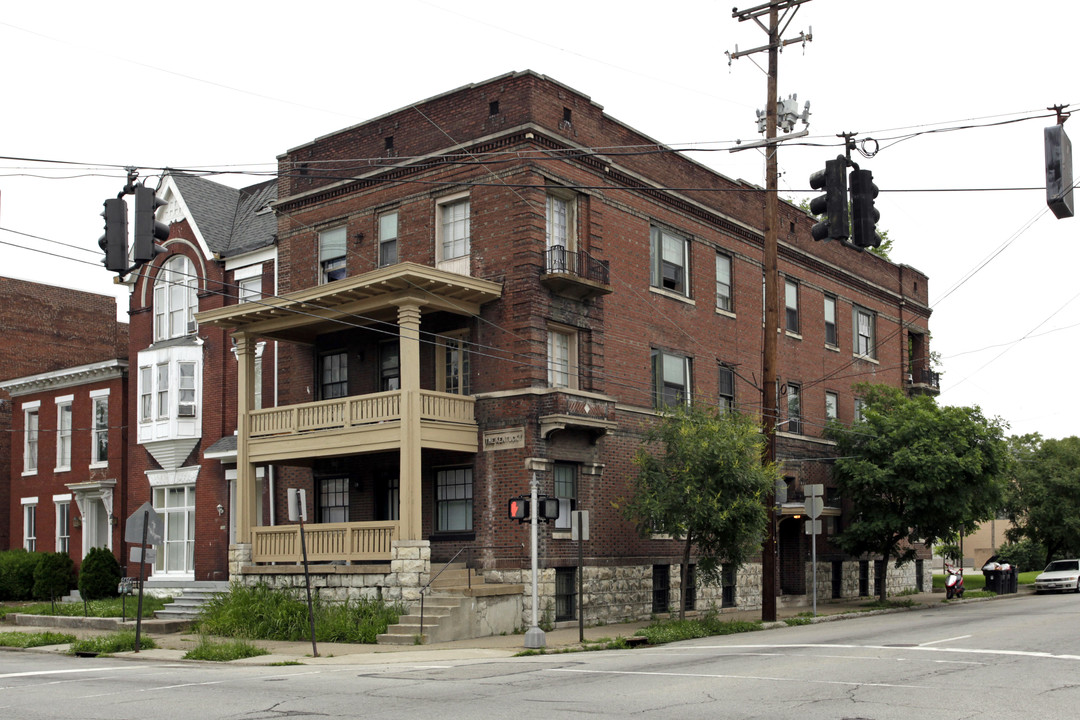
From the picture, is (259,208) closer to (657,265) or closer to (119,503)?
(119,503)

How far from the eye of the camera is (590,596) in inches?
1025

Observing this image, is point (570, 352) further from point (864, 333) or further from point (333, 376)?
point (864, 333)

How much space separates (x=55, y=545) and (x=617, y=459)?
70.8 ft

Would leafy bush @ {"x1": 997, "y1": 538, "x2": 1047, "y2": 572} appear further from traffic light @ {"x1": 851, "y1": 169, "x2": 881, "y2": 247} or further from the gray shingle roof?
traffic light @ {"x1": 851, "y1": 169, "x2": 881, "y2": 247}

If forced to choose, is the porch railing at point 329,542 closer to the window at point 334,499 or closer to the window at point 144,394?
the window at point 334,499

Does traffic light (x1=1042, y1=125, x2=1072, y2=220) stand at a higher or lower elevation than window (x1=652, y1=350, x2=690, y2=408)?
higher

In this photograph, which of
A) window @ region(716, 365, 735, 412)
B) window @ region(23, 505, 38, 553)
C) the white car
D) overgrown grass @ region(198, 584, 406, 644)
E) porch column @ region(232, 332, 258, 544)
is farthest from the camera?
the white car

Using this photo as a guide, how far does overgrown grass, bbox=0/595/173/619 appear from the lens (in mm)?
29305

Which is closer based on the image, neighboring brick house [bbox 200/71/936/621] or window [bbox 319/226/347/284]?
neighboring brick house [bbox 200/71/936/621]

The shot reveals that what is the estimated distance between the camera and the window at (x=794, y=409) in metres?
35.7

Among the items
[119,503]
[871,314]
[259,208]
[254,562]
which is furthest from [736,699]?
[871,314]

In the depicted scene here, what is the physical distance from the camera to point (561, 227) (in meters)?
27.0

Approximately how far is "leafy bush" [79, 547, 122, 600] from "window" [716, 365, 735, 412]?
18.6 metres

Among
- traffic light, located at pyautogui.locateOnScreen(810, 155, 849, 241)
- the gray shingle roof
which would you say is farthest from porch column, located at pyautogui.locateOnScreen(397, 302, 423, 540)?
traffic light, located at pyautogui.locateOnScreen(810, 155, 849, 241)
